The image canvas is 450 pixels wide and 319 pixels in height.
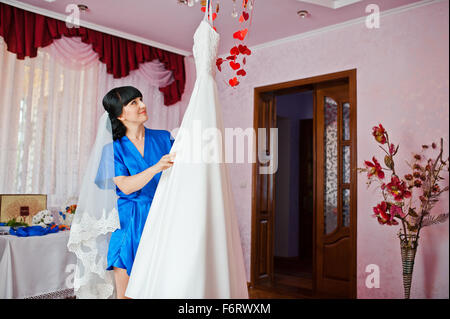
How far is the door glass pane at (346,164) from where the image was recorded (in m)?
3.67

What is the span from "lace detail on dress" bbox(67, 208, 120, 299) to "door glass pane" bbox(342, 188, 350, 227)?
274cm

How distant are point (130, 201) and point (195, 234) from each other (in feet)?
2.02

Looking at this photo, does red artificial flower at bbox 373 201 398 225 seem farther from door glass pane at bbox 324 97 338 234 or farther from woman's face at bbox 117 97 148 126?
woman's face at bbox 117 97 148 126

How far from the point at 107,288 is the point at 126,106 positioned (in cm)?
72

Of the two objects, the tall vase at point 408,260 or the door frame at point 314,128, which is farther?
the door frame at point 314,128

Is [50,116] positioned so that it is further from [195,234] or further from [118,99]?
[195,234]

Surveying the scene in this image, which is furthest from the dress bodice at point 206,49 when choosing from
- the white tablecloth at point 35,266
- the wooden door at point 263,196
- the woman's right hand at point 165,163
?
the wooden door at point 263,196

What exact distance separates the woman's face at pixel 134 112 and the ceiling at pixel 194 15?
195 cm

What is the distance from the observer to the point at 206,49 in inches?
47.0

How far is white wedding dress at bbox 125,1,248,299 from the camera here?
0.97 metres

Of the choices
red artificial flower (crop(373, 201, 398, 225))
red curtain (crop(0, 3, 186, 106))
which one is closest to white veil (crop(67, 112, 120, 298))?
red artificial flower (crop(373, 201, 398, 225))

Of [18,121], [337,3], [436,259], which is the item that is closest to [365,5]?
[337,3]

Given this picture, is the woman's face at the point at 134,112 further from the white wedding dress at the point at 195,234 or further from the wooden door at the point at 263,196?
the wooden door at the point at 263,196
